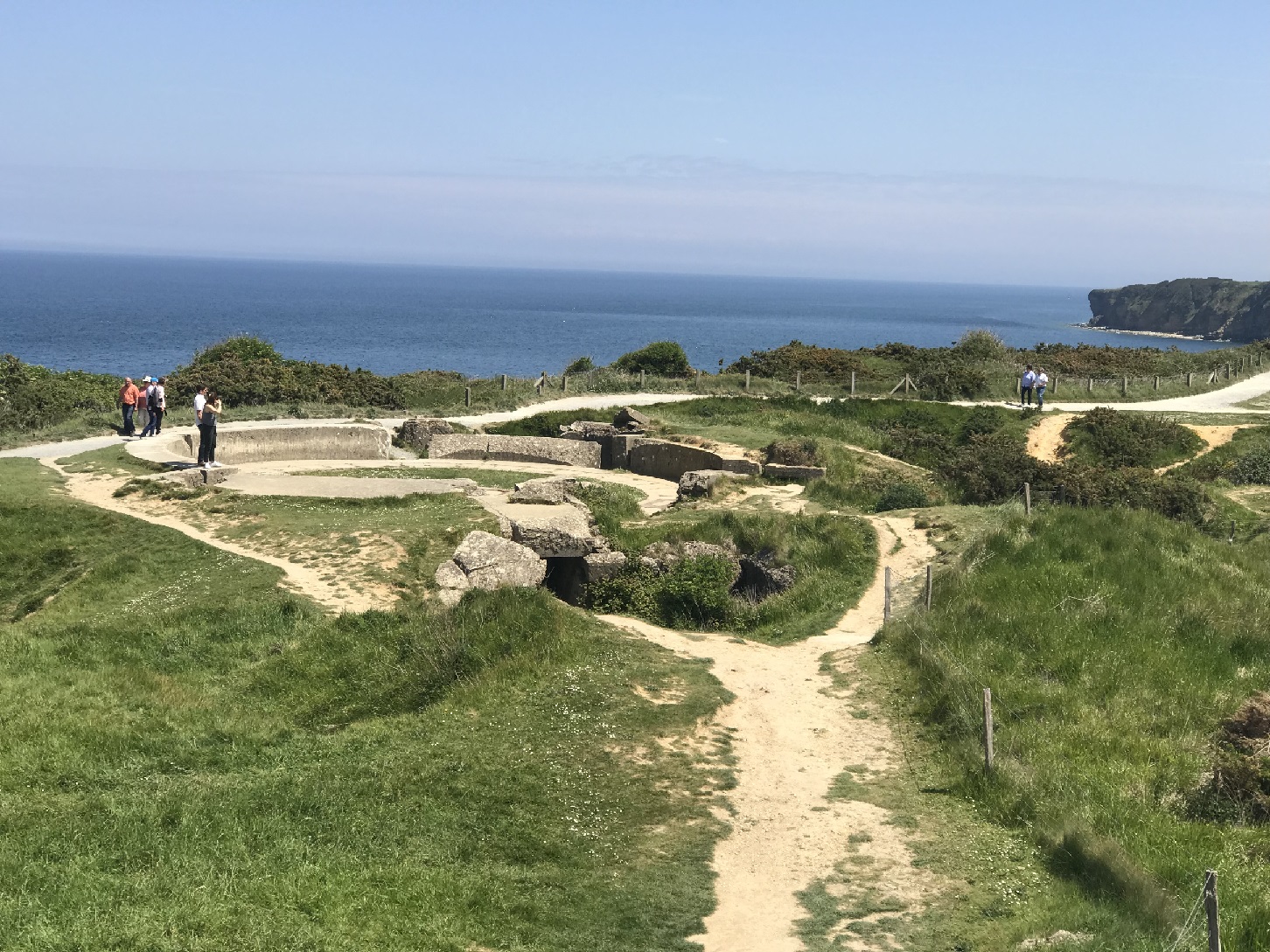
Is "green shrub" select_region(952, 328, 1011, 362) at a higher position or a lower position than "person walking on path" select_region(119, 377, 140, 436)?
higher

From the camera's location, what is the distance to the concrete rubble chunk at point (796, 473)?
30.1m

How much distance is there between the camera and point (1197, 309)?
173 m

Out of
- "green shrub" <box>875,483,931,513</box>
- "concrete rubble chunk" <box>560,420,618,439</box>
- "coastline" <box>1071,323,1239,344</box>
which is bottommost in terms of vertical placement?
"green shrub" <box>875,483,931,513</box>

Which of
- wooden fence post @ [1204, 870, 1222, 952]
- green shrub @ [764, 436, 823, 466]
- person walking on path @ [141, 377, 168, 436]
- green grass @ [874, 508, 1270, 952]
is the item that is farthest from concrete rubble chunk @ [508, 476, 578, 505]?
wooden fence post @ [1204, 870, 1222, 952]

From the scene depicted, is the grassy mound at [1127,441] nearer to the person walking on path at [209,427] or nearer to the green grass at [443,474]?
the green grass at [443,474]

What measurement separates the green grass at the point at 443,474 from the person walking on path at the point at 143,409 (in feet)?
19.3

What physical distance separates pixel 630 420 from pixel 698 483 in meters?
8.18

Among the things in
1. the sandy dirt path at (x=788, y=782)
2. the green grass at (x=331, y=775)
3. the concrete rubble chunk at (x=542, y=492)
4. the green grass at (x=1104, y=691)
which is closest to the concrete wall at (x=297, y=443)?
the concrete rubble chunk at (x=542, y=492)

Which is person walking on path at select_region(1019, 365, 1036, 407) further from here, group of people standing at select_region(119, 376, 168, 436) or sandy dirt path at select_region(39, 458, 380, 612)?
sandy dirt path at select_region(39, 458, 380, 612)

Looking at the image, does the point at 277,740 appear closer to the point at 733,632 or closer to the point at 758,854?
the point at 758,854

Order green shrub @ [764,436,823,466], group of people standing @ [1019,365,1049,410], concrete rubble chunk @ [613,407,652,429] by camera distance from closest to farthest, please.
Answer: green shrub @ [764,436,823,466]
concrete rubble chunk @ [613,407,652,429]
group of people standing @ [1019,365,1049,410]

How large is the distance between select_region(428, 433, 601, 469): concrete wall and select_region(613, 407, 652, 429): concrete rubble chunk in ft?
10.2

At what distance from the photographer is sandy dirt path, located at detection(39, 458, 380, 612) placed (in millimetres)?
19188

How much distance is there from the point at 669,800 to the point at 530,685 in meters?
3.37
